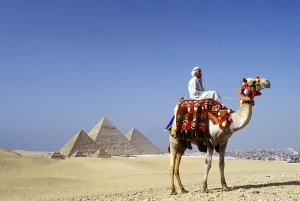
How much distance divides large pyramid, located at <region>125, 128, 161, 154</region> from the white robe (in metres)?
60.4

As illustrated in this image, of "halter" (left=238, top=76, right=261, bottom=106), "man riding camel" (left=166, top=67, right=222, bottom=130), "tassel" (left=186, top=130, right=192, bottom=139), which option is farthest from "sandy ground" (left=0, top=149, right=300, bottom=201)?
"man riding camel" (left=166, top=67, right=222, bottom=130)

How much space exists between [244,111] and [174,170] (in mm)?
2273

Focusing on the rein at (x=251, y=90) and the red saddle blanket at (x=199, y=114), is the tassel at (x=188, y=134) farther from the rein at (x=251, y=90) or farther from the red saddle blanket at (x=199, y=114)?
the rein at (x=251, y=90)

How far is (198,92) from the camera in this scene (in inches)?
367

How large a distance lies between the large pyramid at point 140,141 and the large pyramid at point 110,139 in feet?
24.7

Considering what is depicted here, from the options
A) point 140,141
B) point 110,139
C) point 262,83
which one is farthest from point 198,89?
point 140,141

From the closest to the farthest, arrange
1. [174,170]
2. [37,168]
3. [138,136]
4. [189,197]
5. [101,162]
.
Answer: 1. [189,197]
2. [174,170]
3. [37,168]
4. [101,162]
5. [138,136]

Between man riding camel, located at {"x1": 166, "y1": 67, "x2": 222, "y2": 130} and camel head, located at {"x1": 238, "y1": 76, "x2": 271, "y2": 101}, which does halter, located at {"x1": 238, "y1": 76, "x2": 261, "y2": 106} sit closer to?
camel head, located at {"x1": 238, "y1": 76, "x2": 271, "y2": 101}

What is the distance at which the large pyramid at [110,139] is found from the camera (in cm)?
5931

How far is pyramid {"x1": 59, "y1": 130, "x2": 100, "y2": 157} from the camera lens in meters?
46.4

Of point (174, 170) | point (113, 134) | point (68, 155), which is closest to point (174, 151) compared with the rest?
point (174, 170)

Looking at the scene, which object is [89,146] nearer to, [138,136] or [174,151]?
[138,136]

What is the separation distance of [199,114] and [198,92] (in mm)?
696

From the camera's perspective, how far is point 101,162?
112 ft
